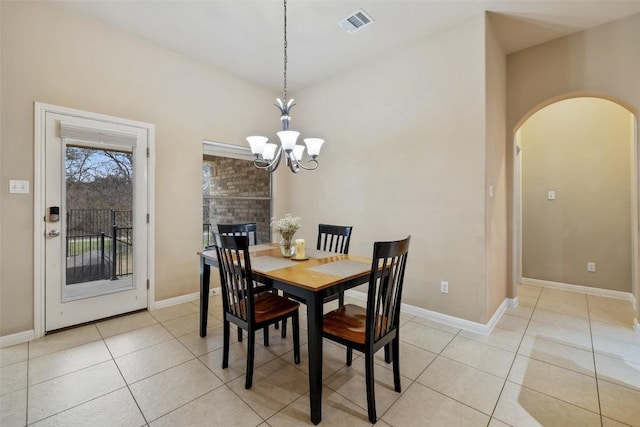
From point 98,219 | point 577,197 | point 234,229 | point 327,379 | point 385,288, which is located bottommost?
point 327,379

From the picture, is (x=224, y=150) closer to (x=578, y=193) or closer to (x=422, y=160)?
(x=422, y=160)

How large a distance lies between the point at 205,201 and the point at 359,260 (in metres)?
2.49

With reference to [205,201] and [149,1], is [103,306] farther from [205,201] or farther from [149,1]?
[149,1]

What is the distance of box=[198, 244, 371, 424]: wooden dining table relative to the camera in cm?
160

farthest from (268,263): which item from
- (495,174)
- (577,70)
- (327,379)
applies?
(577,70)

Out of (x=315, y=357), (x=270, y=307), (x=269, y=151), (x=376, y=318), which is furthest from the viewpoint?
(x=269, y=151)

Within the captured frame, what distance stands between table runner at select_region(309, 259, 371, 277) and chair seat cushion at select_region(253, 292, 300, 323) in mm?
382

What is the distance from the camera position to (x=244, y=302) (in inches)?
77.3

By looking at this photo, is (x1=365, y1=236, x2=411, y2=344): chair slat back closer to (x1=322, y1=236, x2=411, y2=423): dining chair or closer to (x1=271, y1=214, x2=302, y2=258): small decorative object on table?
(x1=322, y1=236, x2=411, y2=423): dining chair

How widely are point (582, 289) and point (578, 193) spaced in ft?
4.42

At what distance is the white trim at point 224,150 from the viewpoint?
12.4 ft

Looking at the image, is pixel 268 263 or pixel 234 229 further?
pixel 234 229

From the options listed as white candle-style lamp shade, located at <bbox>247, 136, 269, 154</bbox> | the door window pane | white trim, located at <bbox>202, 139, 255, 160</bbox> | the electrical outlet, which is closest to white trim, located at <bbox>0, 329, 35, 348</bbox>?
the door window pane

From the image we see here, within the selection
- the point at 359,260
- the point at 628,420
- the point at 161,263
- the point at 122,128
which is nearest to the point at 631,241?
the point at 628,420
